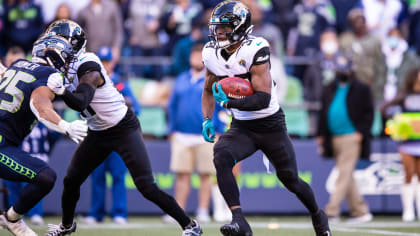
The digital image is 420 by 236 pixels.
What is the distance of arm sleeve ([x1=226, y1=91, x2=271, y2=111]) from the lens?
597 cm

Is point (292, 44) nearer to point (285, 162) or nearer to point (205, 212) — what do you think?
point (205, 212)

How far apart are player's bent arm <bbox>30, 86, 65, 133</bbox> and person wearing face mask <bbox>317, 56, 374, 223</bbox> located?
4.58 metres

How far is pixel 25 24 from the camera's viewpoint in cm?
1227

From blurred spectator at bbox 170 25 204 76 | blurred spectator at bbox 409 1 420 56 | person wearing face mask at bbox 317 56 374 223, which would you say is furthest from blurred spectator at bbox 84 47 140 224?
blurred spectator at bbox 409 1 420 56

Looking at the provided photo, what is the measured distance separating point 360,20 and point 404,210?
3418 millimetres

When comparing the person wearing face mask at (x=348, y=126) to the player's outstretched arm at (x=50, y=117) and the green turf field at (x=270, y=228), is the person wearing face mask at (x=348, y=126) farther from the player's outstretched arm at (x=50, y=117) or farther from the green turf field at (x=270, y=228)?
the player's outstretched arm at (x=50, y=117)

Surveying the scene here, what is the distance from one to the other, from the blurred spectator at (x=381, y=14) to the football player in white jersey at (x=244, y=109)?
271 inches

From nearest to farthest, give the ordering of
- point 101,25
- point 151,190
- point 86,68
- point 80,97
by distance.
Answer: point 80,97
point 86,68
point 151,190
point 101,25

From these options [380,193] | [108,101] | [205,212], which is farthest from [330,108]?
[108,101]

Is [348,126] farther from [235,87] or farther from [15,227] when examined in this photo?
[15,227]

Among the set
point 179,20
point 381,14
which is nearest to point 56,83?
point 179,20

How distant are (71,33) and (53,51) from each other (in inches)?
9.4

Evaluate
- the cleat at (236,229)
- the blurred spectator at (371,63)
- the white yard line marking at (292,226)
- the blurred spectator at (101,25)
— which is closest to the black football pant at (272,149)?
the cleat at (236,229)

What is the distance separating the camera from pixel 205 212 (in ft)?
30.5
